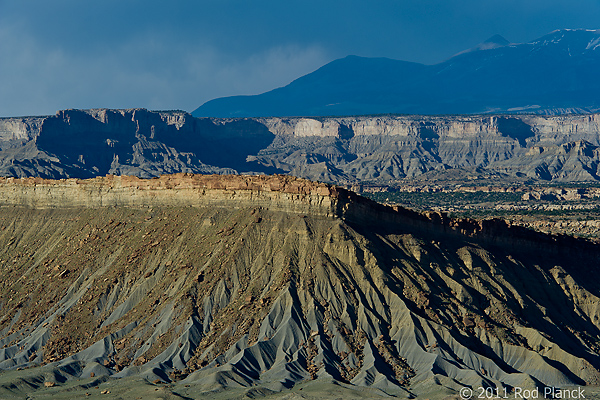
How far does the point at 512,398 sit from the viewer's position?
65000 millimetres

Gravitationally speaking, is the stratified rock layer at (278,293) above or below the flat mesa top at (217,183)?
below

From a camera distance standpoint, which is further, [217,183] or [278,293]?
[217,183]

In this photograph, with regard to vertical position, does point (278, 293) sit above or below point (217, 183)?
below

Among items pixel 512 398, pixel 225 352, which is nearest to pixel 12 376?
pixel 225 352

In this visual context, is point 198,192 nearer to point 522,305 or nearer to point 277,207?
point 277,207

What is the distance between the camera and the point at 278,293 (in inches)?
3187

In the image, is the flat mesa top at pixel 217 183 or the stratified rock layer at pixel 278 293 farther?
the flat mesa top at pixel 217 183

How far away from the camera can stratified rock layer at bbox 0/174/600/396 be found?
244 feet

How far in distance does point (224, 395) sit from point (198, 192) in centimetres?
3191

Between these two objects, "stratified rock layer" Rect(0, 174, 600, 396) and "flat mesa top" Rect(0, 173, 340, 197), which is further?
"flat mesa top" Rect(0, 173, 340, 197)

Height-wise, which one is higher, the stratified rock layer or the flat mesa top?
the flat mesa top

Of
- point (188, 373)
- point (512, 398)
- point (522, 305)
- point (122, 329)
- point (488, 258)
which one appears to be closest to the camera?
point (512, 398)

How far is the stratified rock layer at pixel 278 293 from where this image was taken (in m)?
74.5

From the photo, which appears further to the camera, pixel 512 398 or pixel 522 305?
pixel 522 305
